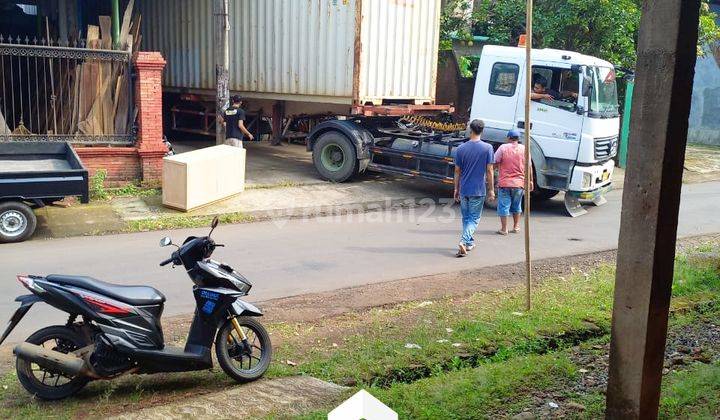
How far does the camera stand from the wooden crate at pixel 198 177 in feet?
37.2

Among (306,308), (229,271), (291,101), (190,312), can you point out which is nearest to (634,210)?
(229,271)

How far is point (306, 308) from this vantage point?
23.8 feet

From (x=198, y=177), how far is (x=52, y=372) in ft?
22.3

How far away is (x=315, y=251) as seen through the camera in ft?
31.6

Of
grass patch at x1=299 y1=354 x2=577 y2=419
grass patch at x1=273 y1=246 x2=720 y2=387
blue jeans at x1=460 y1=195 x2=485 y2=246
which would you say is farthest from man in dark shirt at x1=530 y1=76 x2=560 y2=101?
grass patch at x1=299 y1=354 x2=577 y2=419

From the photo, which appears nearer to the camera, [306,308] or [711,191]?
[306,308]

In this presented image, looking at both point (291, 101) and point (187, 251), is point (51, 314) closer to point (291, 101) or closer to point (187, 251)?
point (187, 251)

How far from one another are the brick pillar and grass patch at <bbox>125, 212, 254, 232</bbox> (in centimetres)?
194

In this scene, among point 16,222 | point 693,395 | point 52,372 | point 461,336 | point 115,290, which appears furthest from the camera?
point 16,222

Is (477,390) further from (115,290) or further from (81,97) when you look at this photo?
(81,97)

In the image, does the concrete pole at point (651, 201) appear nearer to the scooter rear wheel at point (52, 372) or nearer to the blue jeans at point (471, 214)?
the scooter rear wheel at point (52, 372)

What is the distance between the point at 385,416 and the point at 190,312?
3.52m

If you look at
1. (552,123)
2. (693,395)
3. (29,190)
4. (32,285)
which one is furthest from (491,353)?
(552,123)

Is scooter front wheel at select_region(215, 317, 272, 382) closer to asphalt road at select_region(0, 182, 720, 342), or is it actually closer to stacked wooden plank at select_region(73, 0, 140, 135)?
asphalt road at select_region(0, 182, 720, 342)
